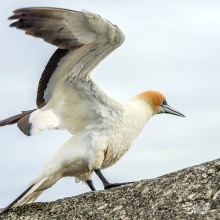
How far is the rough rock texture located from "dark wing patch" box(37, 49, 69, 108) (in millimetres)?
2032

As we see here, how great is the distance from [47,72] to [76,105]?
74 centimetres

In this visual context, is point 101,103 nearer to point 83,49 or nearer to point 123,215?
point 83,49

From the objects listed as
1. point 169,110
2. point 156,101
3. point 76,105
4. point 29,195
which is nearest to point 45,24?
point 76,105

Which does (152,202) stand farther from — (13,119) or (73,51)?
(13,119)

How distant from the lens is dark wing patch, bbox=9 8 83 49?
27.2 ft

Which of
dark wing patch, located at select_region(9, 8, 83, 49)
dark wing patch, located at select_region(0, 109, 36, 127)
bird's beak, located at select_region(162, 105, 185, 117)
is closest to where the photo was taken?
dark wing patch, located at select_region(9, 8, 83, 49)

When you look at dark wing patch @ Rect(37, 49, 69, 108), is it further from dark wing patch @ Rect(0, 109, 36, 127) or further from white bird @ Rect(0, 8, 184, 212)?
dark wing patch @ Rect(0, 109, 36, 127)

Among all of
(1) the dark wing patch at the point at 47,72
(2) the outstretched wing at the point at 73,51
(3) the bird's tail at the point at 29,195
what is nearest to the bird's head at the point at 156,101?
(2) the outstretched wing at the point at 73,51

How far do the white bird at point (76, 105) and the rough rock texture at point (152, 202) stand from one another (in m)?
1.07

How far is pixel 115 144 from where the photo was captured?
9.66 metres

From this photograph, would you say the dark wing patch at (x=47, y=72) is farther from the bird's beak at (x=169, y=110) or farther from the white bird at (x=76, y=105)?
the bird's beak at (x=169, y=110)

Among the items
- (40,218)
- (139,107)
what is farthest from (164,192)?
(139,107)

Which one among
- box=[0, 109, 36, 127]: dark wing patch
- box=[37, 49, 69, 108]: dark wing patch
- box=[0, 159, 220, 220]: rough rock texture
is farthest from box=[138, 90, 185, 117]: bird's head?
box=[0, 159, 220, 220]: rough rock texture

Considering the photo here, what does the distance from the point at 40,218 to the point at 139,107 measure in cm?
355
